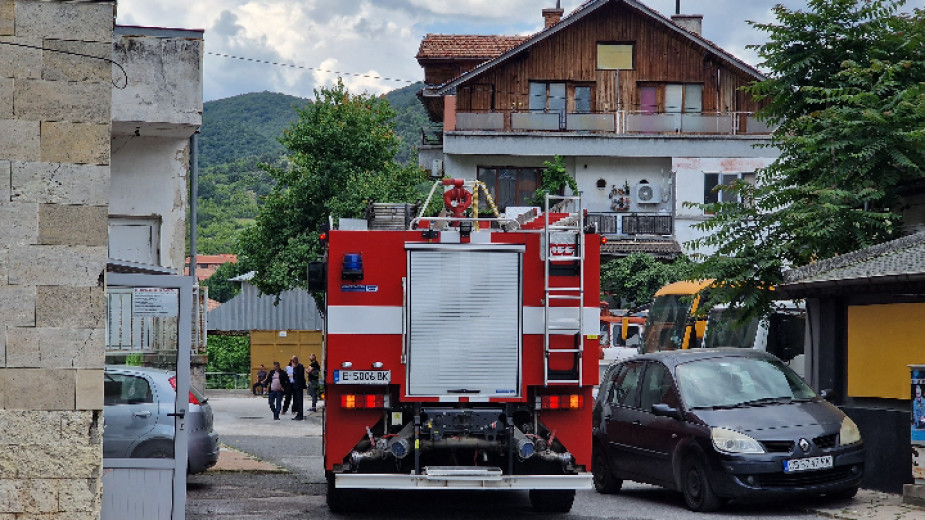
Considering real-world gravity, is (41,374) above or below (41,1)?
below

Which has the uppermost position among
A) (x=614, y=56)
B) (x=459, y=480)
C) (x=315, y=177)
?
(x=614, y=56)

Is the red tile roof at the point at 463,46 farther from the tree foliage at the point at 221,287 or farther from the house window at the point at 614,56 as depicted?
the tree foliage at the point at 221,287

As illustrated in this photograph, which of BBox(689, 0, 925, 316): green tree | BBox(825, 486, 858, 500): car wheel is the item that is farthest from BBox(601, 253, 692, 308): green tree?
BBox(825, 486, 858, 500): car wheel

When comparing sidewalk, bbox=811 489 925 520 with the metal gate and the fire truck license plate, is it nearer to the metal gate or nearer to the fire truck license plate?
the fire truck license plate

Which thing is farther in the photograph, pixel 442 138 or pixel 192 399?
→ pixel 442 138

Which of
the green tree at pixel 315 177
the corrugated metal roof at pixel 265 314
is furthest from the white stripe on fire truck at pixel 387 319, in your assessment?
the corrugated metal roof at pixel 265 314

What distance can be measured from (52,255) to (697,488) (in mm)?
7192

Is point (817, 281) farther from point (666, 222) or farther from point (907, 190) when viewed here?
point (666, 222)

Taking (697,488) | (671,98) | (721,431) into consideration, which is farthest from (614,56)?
(721,431)

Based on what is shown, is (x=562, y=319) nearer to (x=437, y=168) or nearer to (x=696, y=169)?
(x=437, y=168)

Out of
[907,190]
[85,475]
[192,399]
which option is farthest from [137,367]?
[907,190]

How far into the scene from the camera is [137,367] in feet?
42.4

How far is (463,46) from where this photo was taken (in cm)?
5231

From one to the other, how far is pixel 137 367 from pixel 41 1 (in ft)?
15.7
